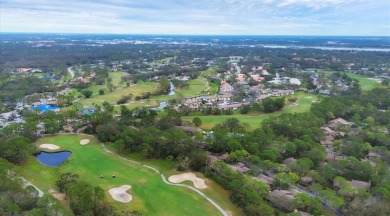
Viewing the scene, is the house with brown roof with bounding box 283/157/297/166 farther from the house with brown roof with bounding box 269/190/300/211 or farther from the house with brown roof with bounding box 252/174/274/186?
the house with brown roof with bounding box 269/190/300/211

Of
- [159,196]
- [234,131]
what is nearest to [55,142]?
[159,196]

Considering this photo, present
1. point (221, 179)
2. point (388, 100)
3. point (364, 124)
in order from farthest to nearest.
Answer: point (388, 100)
point (364, 124)
point (221, 179)

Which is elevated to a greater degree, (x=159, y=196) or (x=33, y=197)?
(x=33, y=197)

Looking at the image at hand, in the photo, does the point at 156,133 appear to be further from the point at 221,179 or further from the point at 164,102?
the point at 164,102

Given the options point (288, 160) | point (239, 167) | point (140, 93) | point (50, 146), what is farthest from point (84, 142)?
point (140, 93)

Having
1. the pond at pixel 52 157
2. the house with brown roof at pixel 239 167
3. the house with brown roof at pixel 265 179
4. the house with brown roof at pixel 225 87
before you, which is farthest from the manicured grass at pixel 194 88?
the house with brown roof at pixel 265 179
